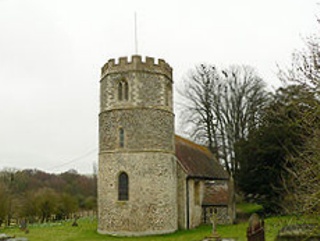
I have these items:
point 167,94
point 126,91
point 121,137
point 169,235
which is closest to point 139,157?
point 121,137

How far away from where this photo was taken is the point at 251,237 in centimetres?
1141

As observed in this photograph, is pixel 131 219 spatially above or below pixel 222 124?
below

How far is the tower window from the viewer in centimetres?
1862

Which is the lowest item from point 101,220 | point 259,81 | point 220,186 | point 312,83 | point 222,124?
point 101,220

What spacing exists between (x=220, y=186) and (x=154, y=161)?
282 inches

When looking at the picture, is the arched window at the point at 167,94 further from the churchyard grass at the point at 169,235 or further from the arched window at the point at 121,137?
the churchyard grass at the point at 169,235

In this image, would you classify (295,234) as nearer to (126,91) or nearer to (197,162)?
(126,91)

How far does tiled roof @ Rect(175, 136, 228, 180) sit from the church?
4.23 feet

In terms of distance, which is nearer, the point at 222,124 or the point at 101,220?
the point at 101,220

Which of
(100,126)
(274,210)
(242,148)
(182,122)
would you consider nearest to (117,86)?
(100,126)

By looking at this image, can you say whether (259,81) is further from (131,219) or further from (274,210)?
(131,219)

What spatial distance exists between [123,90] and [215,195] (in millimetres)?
8987

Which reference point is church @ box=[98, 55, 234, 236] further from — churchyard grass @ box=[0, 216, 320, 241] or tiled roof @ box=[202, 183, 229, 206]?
tiled roof @ box=[202, 183, 229, 206]

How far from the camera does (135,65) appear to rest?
1862 centimetres
